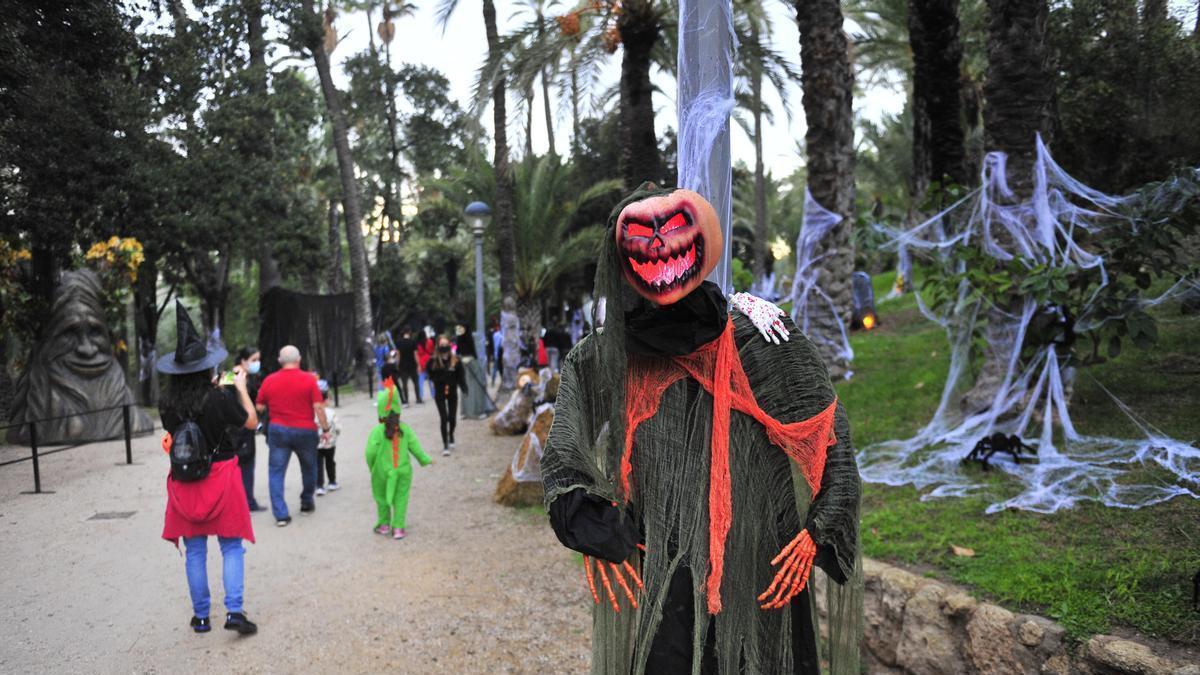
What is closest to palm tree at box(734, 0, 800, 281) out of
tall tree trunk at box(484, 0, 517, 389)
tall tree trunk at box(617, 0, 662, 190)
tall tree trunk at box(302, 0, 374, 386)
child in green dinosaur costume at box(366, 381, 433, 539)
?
tall tree trunk at box(617, 0, 662, 190)

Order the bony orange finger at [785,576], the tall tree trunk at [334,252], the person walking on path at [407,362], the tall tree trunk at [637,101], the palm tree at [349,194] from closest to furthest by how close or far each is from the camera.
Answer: the bony orange finger at [785,576], the tall tree trunk at [637,101], the person walking on path at [407,362], the palm tree at [349,194], the tall tree trunk at [334,252]

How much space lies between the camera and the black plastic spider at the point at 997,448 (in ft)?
18.5

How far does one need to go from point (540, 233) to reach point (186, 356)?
16.2 meters

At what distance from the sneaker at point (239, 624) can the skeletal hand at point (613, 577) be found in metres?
3.28

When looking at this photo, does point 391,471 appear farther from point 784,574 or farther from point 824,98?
point 824,98

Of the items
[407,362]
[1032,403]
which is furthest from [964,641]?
[407,362]

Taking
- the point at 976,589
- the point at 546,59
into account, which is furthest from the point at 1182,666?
the point at 546,59

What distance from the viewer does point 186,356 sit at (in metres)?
4.82

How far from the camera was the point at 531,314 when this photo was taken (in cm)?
2053

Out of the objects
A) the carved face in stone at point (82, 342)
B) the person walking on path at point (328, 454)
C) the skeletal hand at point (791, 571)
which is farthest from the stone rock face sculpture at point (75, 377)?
the skeletal hand at point (791, 571)

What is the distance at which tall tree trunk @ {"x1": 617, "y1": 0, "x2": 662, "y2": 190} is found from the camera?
33.9ft

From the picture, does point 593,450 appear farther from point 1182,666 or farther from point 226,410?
point 226,410

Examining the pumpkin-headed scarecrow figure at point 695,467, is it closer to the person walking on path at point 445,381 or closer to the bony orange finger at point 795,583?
the bony orange finger at point 795,583

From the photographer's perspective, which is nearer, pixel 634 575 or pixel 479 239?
pixel 634 575
